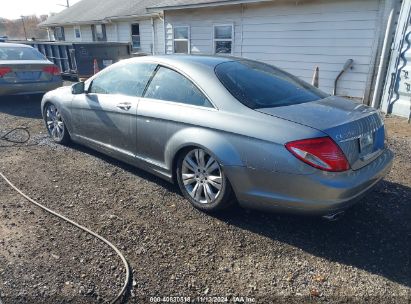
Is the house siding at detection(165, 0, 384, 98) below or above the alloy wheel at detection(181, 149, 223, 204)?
above

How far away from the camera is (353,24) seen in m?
8.16

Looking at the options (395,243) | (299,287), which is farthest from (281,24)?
(299,287)

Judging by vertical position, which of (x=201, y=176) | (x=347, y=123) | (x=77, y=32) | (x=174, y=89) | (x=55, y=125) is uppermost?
(x=77, y=32)

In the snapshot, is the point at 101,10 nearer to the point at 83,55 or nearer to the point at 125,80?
the point at 83,55

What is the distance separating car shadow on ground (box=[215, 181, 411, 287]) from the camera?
2.53 m

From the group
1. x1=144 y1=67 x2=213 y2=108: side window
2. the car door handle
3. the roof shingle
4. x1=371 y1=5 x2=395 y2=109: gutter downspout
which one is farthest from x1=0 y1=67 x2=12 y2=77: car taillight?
the roof shingle

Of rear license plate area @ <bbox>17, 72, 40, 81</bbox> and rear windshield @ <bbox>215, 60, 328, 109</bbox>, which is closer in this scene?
rear windshield @ <bbox>215, 60, 328, 109</bbox>

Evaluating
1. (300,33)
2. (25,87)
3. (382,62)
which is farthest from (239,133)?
Answer: (300,33)

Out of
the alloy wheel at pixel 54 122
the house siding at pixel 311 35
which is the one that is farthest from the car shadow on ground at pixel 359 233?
the house siding at pixel 311 35

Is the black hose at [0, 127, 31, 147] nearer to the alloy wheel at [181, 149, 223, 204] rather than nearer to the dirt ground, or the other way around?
the dirt ground

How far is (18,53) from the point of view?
8.40 meters

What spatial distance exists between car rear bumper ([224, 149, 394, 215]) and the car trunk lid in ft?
0.42

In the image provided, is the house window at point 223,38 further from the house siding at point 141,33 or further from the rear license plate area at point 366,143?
the rear license plate area at point 366,143

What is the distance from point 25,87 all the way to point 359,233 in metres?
7.98
